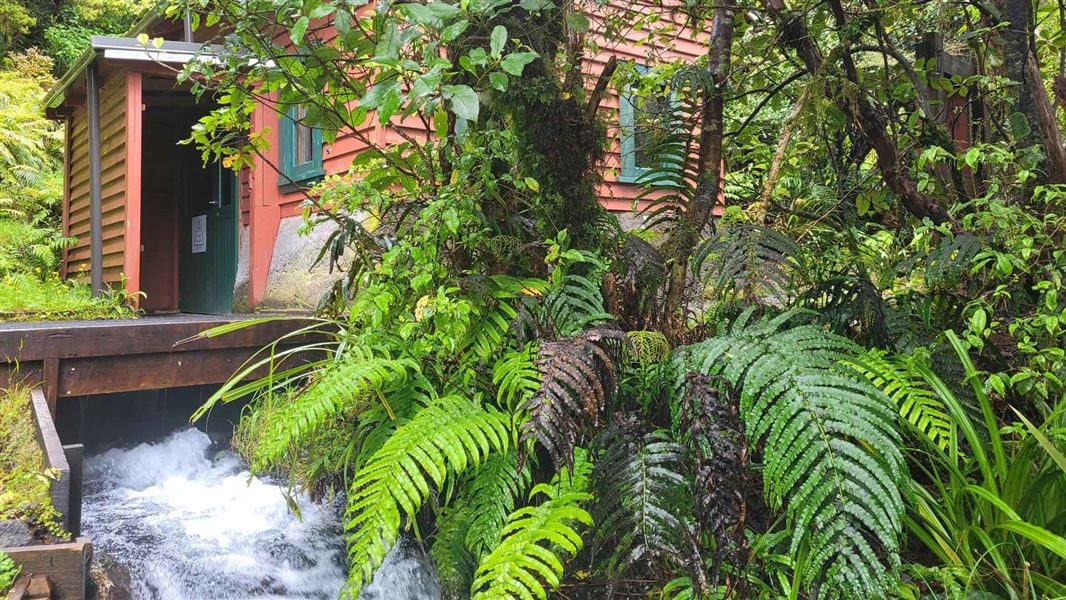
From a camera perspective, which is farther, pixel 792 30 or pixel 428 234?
pixel 792 30

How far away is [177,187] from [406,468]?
975cm

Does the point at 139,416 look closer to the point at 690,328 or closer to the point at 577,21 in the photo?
the point at 690,328

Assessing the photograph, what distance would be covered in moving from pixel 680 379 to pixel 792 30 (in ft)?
5.59

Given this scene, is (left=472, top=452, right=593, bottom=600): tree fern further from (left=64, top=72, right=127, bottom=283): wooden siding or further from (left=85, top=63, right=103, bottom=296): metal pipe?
(left=85, top=63, right=103, bottom=296): metal pipe

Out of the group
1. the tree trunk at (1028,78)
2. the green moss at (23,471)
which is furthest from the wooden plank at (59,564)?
the tree trunk at (1028,78)

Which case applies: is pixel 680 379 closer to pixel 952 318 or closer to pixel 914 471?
pixel 914 471

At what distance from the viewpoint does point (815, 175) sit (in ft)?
12.6

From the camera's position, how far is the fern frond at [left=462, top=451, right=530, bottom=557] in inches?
87.5

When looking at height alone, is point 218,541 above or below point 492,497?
below

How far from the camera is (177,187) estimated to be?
33.5 feet

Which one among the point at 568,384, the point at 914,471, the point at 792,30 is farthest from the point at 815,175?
the point at 568,384

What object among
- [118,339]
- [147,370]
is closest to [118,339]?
[118,339]

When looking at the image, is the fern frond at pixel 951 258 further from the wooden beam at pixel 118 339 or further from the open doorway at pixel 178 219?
the open doorway at pixel 178 219

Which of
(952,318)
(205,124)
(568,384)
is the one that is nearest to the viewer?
(568,384)
